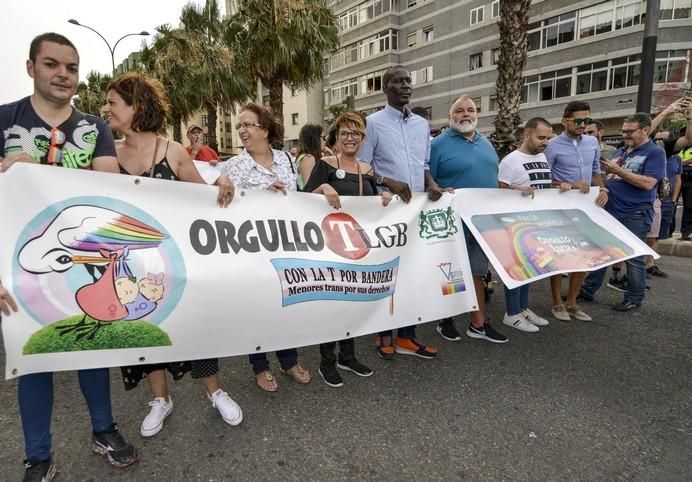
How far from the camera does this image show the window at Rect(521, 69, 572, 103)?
75.4 ft

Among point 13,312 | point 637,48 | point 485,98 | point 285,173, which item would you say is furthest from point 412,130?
point 485,98

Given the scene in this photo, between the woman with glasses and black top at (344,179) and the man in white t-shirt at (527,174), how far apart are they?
5.04ft

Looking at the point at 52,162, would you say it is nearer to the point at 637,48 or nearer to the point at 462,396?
the point at 462,396

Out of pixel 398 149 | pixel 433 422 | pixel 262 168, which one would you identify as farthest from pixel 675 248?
pixel 262 168

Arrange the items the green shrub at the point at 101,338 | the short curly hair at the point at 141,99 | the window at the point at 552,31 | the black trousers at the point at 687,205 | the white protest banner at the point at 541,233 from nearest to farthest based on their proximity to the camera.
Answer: the green shrub at the point at 101,338, the short curly hair at the point at 141,99, the white protest banner at the point at 541,233, the black trousers at the point at 687,205, the window at the point at 552,31

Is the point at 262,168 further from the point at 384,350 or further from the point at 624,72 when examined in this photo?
the point at 624,72

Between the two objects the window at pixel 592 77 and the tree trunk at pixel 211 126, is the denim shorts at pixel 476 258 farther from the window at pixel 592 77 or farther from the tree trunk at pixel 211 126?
the window at pixel 592 77

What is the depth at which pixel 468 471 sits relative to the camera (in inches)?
81.1

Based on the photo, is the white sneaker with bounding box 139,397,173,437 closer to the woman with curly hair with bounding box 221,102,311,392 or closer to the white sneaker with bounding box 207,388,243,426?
the white sneaker with bounding box 207,388,243,426

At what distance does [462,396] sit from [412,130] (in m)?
2.05

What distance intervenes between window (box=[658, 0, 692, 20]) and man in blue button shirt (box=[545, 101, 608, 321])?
871 inches

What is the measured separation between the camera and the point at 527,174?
3.87m

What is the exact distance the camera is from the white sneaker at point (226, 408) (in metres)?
2.44

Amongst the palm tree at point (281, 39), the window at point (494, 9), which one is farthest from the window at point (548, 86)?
the palm tree at point (281, 39)
